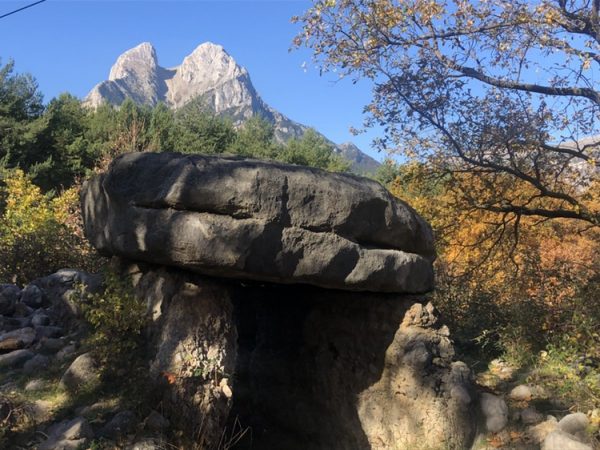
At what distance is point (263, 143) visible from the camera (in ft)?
107

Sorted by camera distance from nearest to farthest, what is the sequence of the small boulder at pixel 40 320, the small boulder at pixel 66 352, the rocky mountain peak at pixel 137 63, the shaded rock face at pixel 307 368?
the shaded rock face at pixel 307 368 < the small boulder at pixel 66 352 < the small boulder at pixel 40 320 < the rocky mountain peak at pixel 137 63

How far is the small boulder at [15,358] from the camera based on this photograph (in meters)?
5.77

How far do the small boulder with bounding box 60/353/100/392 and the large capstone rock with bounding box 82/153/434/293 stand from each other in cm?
106

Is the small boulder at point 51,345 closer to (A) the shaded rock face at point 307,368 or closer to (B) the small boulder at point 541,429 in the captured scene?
(A) the shaded rock face at point 307,368

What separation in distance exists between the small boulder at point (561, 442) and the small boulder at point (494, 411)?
1.82 feet

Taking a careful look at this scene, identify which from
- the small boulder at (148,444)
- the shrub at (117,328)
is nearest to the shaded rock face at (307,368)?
the shrub at (117,328)

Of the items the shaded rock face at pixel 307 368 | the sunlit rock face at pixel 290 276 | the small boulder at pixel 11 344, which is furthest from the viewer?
the small boulder at pixel 11 344

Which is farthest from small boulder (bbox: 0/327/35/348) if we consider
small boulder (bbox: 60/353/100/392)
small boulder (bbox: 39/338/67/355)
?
small boulder (bbox: 60/353/100/392)

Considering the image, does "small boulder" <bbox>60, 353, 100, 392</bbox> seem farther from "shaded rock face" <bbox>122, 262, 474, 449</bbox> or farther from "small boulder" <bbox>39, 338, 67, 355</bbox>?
"small boulder" <bbox>39, 338, 67, 355</bbox>

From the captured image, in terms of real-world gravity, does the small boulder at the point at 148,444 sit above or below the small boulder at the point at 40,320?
below

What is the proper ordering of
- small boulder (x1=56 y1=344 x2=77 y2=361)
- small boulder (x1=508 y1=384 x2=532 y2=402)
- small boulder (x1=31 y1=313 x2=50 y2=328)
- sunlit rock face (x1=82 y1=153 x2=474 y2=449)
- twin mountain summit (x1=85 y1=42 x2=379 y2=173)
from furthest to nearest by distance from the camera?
twin mountain summit (x1=85 y1=42 x2=379 y2=173)
small boulder (x1=31 y1=313 x2=50 y2=328)
small boulder (x1=508 y1=384 x2=532 y2=402)
small boulder (x1=56 y1=344 x2=77 y2=361)
sunlit rock face (x1=82 y1=153 x2=474 y2=449)

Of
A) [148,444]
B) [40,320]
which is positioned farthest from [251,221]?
[40,320]

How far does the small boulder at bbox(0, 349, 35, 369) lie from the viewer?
577 centimetres

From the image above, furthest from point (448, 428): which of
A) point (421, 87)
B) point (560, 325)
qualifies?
point (421, 87)
